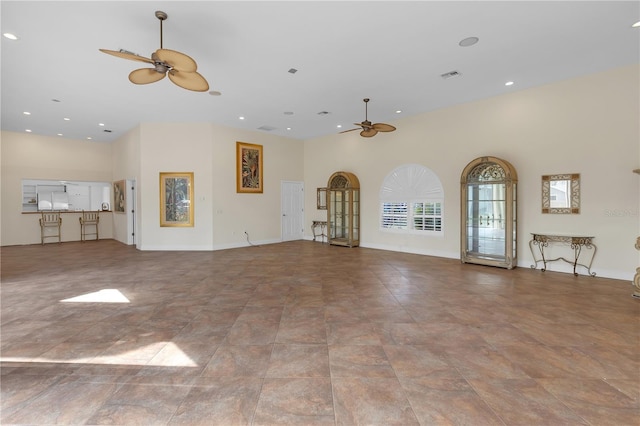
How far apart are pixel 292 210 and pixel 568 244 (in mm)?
7653

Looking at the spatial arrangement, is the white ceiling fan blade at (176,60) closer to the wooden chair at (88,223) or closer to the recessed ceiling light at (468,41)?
the recessed ceiling light at (468,41)

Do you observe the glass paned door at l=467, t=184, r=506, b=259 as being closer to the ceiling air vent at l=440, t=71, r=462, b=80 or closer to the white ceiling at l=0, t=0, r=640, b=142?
the white ceiling at l=0, t=0, r=640, b=142

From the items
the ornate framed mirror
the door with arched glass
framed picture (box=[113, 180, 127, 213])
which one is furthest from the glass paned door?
framed picture (box=[113, 180, 127, 213])

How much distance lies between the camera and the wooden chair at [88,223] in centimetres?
1098

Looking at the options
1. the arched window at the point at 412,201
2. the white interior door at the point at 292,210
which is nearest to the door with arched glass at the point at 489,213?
the arched window at the point at 412,201

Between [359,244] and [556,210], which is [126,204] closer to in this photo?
[359,244]

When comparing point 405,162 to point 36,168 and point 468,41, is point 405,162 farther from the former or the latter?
point 36,168

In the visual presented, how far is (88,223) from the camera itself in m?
11.1

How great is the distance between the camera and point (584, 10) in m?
3.68

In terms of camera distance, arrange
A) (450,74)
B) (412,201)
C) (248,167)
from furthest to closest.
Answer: (248,167) → (412,201) → (450,74)

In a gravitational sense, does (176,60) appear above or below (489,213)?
above

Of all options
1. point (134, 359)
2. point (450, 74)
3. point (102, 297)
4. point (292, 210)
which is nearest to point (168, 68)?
point (134, 359)

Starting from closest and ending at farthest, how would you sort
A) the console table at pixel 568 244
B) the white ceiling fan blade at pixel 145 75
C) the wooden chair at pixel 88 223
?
the white ceiling fan blade at pixel 145 75 < the console table at pixel 568 244 < the wooden chair at pixel 88 223

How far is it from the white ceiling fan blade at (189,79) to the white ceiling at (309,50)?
660 millimetres
